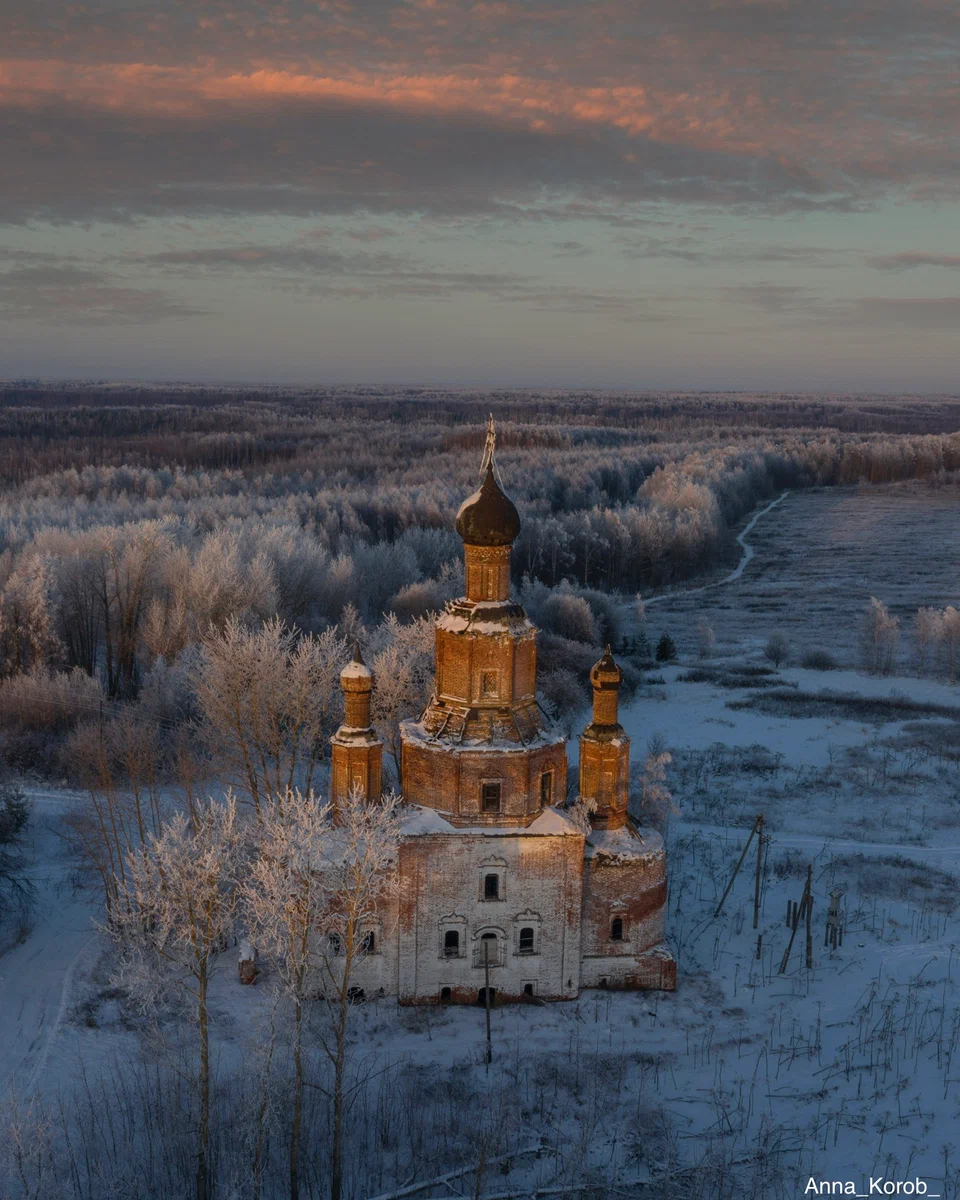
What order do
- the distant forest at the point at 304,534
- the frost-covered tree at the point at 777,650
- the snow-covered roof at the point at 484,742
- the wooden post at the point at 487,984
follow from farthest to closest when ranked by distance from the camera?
1. the frost-covered tree at the point at 777,650
2. the distant forest at the point at 304,534
3. the snow-covered roof at the point at 484,742
4. the wooden post at the point at 487,984

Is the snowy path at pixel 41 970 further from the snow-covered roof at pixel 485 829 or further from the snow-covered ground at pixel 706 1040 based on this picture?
the snow-covered roof at pixel 485 829

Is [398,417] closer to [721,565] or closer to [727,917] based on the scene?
[721,565]

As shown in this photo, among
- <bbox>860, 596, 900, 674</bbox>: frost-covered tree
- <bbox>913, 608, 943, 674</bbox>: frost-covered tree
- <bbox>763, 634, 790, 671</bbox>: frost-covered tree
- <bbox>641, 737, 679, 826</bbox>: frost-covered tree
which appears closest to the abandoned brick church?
<bbox>641, 737, 679, 826</bbox>: frost-covered tree

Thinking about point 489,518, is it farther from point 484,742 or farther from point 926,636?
point 926,636

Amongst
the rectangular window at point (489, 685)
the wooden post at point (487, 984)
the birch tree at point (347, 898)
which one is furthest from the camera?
the rectangular window at point (489, 685)

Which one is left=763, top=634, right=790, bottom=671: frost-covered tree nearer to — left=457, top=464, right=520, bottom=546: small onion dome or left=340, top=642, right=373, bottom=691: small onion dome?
left=457, top=464, right=520, bottom=546: small onion dome

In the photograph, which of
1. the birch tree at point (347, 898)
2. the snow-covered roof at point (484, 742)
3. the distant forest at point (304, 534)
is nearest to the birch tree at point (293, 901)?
the birch tree at point (347, 898)

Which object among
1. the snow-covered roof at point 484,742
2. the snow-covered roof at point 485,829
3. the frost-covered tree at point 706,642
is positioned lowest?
the frost-covered tree at point 706,642

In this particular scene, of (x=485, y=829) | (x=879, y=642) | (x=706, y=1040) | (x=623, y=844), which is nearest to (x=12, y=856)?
(x=485, y=829)
